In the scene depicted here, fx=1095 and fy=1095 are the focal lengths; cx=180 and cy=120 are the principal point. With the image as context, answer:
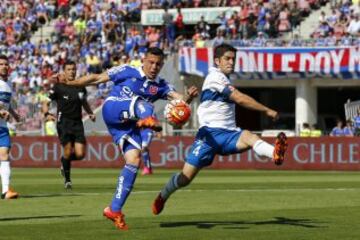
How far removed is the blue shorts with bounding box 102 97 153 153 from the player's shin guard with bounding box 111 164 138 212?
0.32 metres

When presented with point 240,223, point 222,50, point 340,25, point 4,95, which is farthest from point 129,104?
point 340,25

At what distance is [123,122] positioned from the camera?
43.9 ft

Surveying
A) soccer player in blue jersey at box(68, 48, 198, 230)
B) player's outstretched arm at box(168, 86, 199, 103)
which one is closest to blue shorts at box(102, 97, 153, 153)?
soccer player in blue jersey at box(68, 48, 198, 230)

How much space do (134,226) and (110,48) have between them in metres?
33.2

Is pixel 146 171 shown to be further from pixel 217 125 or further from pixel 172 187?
pixel 217 125

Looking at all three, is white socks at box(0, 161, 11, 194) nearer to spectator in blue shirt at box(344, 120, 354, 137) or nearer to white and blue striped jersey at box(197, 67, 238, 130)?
white and blue striped jersey at box(197, 67, 238, 130)

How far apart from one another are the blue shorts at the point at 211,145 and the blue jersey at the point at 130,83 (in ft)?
2.73

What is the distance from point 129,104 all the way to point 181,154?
22.0m

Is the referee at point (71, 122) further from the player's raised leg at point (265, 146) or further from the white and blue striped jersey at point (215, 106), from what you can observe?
the player's raised leg at point (265, 146)

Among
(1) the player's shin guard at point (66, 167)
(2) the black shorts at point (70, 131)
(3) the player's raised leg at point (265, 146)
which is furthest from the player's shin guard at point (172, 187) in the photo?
(2) the black shorts at point (70, 131)

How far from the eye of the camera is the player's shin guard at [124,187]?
42.8 feet

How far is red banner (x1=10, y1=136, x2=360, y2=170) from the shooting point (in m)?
33.4

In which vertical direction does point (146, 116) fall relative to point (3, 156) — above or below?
above

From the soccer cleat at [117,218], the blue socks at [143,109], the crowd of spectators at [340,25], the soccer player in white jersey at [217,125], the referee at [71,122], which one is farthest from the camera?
the crowd of spectators at [340,25]
